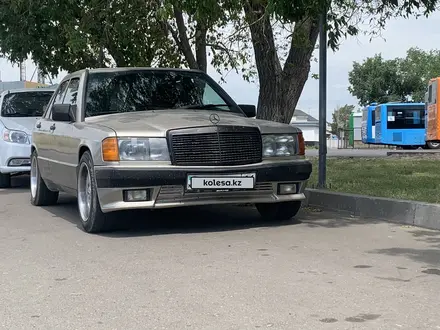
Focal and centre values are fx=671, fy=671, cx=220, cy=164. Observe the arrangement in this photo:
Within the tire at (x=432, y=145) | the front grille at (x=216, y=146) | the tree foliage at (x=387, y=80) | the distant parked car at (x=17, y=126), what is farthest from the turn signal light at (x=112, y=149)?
the tree foliage at (x=387, y=80)

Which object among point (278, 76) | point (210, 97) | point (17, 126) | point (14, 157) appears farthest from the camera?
point (17, 126)

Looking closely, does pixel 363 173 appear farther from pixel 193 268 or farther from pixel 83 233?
pixel 193 268

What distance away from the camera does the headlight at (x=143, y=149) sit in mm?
6578

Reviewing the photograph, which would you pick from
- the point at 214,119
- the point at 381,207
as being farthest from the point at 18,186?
the point at 381,207

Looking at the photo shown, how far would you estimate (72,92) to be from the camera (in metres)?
8.34

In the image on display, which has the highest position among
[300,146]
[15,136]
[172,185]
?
[15,136]

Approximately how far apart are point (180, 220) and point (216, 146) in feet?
5.26

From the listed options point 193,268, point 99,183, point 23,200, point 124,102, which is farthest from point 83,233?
point 23,200

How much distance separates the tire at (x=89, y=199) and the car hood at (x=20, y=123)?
4.90 meters

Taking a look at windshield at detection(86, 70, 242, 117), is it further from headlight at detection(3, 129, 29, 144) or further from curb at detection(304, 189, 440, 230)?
headlight at detection(3, 129, 29, 144)

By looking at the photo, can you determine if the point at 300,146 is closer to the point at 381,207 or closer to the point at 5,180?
the point at 381,207

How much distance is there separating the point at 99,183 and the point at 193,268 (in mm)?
1693

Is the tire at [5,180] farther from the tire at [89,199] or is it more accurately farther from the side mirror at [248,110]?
the side mirror at [248,110]

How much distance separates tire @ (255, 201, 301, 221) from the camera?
25.2 feet
